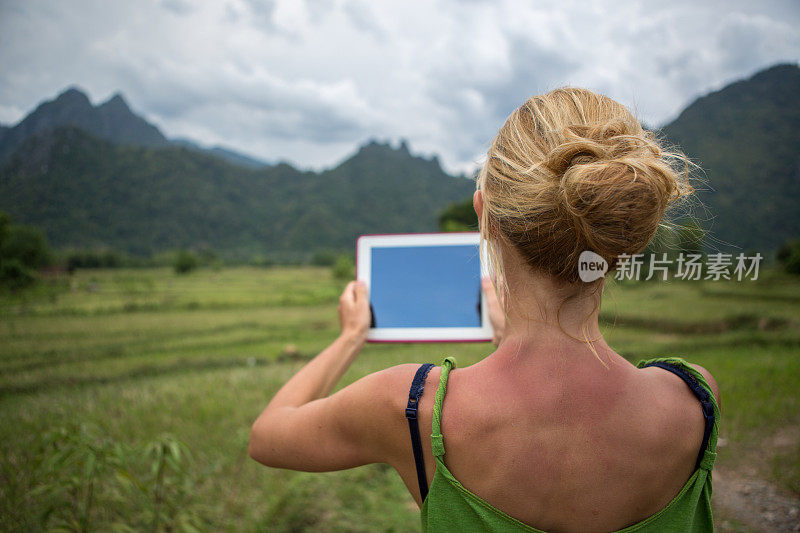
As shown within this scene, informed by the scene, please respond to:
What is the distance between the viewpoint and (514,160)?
768 mm

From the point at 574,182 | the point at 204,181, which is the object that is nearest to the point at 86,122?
the point at 574,182

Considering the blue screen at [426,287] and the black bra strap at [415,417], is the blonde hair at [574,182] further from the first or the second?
the blue screen at [426,287]

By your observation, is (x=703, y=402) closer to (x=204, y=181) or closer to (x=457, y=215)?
(x=457, y=215)

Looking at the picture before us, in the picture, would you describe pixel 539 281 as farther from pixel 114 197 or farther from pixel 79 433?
pixel 114 197

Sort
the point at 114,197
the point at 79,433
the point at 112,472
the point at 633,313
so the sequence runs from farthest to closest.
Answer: the point at 114,197 → the point at 633,313 → the point at 112,472 → the point at 79,433

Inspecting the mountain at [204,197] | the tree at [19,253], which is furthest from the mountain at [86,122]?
the tree at [19,253]

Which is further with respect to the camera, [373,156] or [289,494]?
[373,156]

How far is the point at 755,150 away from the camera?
35.1 ft

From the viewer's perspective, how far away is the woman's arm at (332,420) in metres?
0.82

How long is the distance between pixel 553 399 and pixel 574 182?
1.22 ft

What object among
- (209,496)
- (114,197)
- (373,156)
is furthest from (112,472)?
(373,156)

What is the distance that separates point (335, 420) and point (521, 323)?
41cm

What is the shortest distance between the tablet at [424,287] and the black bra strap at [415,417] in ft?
1.60

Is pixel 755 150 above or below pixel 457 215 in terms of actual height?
above
